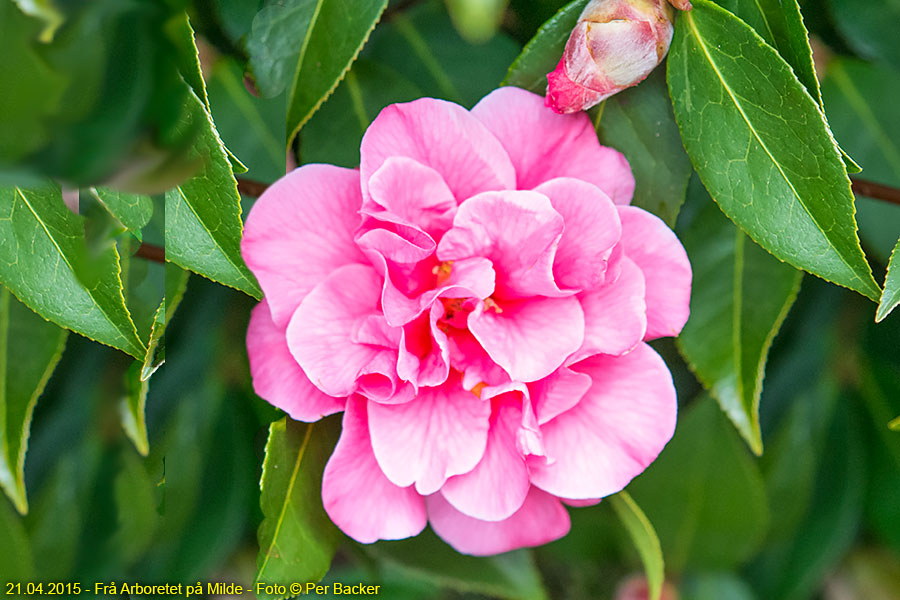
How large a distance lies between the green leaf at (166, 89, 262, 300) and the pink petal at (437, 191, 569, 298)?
0.31 feet

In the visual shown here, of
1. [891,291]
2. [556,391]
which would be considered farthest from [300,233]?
[891,291]

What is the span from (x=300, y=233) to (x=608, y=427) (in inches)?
7.1

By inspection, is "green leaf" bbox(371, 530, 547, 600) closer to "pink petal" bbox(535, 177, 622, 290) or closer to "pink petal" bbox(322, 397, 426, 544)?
"pink petal" bbox(322, 397, 426, 544)

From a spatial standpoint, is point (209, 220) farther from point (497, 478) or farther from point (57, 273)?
point (497, 478)

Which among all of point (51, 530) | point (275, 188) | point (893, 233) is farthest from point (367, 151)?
point (893, 233)

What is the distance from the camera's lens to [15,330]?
424mm

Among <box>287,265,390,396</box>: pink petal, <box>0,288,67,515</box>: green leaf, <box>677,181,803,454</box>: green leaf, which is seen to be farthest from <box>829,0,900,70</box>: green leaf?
<box>0,288,67,515</box>: green leaf

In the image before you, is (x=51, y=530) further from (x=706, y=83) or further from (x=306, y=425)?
(x=706, y=83)

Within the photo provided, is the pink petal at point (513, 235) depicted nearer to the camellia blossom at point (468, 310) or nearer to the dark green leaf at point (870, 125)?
the camellia blossom at point (468, 310)

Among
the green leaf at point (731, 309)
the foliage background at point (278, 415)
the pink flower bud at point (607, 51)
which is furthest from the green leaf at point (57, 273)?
the green leaf at point (731, 309)

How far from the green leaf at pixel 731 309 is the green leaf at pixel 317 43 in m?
0.23

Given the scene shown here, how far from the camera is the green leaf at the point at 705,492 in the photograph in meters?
0.60

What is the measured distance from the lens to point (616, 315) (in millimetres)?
353

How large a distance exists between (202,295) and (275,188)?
0.13m
